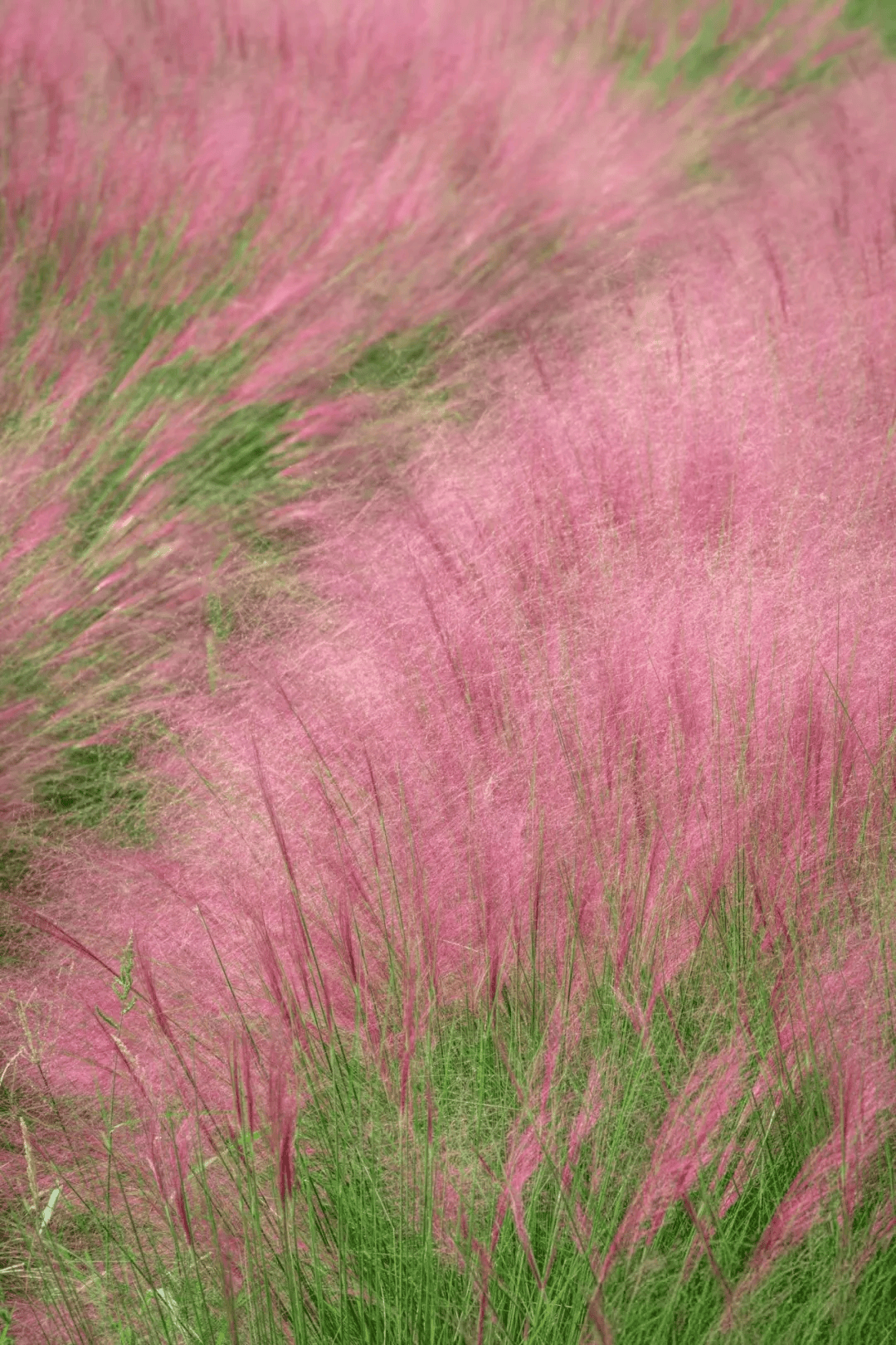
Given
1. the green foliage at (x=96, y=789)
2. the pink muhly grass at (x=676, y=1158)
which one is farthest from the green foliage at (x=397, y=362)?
the pink muhly grass at (x=676, y=1158)

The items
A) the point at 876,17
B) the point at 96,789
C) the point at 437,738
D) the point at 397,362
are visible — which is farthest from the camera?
the point at 876,17

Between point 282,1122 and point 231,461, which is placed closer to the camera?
point 282,1122

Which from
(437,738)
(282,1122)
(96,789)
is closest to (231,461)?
(96,789)

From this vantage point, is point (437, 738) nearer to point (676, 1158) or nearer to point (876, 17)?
point (676, 1158)

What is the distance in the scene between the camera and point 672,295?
6.89ft

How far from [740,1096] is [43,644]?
3.48 ft

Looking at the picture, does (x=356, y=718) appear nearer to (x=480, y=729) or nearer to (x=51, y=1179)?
(x=480, y=729)

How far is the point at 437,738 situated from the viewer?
127 cm

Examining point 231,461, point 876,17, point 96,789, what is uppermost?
point 876,17

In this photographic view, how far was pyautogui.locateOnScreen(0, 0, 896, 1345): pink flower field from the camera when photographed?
94 centimetres

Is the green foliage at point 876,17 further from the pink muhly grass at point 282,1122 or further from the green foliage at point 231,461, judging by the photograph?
the pink muhly grass at point 282,1122

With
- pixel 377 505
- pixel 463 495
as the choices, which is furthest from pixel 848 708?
pixel 377 505

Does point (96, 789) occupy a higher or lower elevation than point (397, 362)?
lower

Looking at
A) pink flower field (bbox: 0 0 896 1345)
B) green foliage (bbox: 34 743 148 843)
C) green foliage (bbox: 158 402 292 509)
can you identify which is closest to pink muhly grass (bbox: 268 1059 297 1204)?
pink flower field (bbox: 0 0 896 1345)
